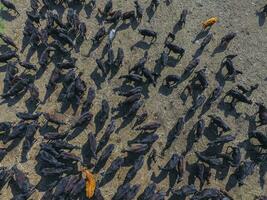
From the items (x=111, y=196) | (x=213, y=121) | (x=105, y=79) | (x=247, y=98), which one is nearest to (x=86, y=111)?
(x=105, y=79)

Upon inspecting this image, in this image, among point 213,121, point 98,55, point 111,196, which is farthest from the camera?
point 98,55

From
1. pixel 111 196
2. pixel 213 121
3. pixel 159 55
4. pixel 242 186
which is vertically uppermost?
pixel 159 55

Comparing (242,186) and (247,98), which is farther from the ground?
(247,98)

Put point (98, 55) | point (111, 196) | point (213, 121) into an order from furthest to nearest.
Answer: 1. point (98, 55)
2. point (213, 121)
3. point (111, 196)

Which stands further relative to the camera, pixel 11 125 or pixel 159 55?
pixel 159 55

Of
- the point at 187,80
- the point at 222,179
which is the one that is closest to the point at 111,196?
the point at 222,179

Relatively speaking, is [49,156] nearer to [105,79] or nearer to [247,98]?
[105,79]
